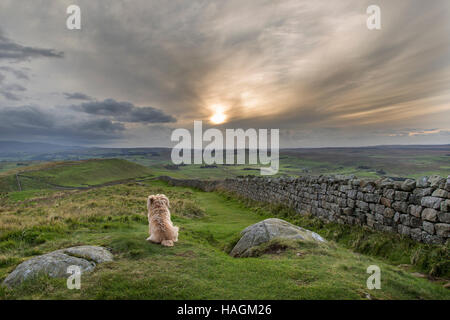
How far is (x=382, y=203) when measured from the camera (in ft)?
24.6

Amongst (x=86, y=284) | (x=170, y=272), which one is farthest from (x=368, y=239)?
(x=86, y=284)

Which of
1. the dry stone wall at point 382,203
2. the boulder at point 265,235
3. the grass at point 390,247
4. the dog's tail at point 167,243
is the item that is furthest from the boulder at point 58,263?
the dry stone wall at point 382,203

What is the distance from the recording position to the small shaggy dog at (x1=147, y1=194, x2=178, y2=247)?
20.3ft

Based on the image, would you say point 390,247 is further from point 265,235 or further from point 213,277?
point 213,277

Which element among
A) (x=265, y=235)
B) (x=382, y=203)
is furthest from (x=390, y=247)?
(x=265, y=235)

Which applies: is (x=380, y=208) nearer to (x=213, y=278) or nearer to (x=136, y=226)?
(x=213, y=278)

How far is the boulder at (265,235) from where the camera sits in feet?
21.9

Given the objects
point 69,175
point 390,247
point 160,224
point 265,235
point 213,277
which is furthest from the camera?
point 69,175

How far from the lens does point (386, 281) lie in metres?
4.16

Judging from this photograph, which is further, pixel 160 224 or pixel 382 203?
pixel 382 203

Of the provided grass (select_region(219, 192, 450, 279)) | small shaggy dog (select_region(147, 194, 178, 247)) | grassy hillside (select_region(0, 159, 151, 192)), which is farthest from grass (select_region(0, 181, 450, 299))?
grassy hillside (select_region(0, 159, 151, 192))

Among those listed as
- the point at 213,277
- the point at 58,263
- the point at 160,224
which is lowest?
the point at 213,277

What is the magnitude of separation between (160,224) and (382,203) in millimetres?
7440

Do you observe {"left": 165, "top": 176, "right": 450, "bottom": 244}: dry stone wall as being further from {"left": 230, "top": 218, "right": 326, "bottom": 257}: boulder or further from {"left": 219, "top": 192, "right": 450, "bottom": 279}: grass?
{"left": 230, "top": 218, "right": 326, "bottom": 257}: boulder
